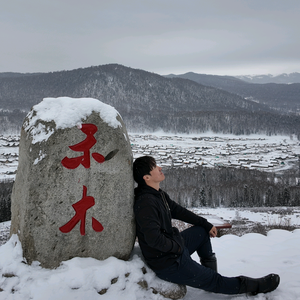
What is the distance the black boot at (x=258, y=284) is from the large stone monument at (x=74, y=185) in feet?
4.03

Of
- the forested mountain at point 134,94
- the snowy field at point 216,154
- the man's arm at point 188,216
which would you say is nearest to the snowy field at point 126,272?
the man's arm at point 188,216

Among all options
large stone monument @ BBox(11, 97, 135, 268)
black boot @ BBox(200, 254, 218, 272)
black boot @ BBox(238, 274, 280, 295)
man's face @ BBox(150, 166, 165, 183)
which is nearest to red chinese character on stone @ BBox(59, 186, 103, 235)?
large stone monument @ BBox(11, 97, 135, 268)

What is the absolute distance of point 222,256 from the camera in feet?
14.4

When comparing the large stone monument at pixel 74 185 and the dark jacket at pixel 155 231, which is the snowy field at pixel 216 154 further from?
the dark jacket at pixel 155 231

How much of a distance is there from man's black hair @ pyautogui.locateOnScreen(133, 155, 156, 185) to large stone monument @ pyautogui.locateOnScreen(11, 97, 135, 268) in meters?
0.09

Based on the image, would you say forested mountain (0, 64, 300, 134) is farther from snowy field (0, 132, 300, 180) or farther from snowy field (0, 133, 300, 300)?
snowy field (0, 133, 300, 300)

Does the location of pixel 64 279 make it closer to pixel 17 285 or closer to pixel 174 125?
pixel 17 285

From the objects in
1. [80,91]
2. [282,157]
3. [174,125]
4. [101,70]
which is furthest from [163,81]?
[282,157]

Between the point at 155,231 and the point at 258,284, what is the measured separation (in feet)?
3.89

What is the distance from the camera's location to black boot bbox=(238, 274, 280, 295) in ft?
9.01

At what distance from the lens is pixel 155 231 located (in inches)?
104

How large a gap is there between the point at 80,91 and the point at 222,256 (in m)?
134

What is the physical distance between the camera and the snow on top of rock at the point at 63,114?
2898 millimetres

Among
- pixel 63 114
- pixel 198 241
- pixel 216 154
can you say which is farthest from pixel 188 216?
pixel 216 154
